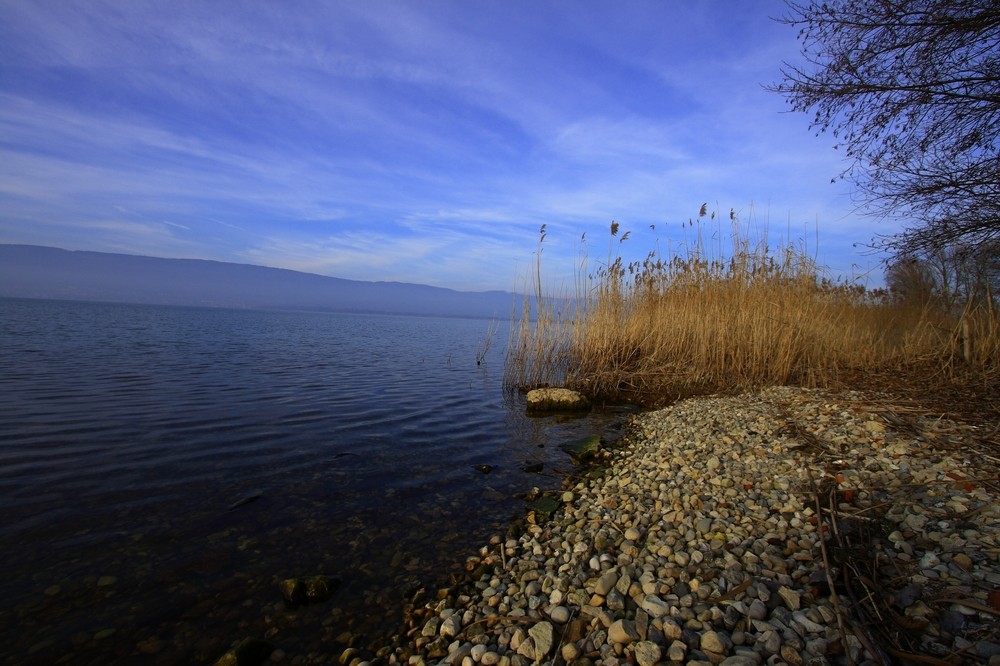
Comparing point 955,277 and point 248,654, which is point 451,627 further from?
point 955,277

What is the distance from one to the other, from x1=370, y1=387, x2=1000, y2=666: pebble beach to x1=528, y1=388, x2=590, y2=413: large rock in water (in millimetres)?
3839

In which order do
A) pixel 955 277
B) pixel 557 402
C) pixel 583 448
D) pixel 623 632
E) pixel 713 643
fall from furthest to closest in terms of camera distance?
1. pixel 557 402
2. pixel 955 277
3. pixel 583 448
4. pixel 623 632
5. pixel 713 643

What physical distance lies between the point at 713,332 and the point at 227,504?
8350mm

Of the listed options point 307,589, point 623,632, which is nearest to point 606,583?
point 623,632

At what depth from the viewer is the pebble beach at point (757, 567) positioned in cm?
186

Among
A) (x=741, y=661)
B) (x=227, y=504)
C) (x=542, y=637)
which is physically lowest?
(x=227, y=504)

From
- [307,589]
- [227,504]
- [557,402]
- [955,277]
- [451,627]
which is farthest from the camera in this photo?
[557,402]

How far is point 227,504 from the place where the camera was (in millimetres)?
4051

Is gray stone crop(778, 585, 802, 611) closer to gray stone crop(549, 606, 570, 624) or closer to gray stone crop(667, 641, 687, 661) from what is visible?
gray stone crop(667, 641, 687, 661)

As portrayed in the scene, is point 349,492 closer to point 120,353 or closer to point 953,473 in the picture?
point 953,473

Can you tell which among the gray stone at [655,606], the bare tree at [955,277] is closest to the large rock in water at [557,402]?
the bare tree at [955,277]

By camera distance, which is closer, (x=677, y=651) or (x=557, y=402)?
(x=677, y=651)

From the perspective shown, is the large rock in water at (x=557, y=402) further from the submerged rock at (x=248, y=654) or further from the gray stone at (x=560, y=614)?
the submerged rock at (x=248, y=654)

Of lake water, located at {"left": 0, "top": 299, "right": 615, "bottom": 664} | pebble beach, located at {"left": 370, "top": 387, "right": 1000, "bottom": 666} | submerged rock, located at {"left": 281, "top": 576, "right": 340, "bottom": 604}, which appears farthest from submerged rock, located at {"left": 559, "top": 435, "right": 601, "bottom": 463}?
submerged rock, located at {"left": 281, "top": 576, "right": 340, "bottom": 604}
